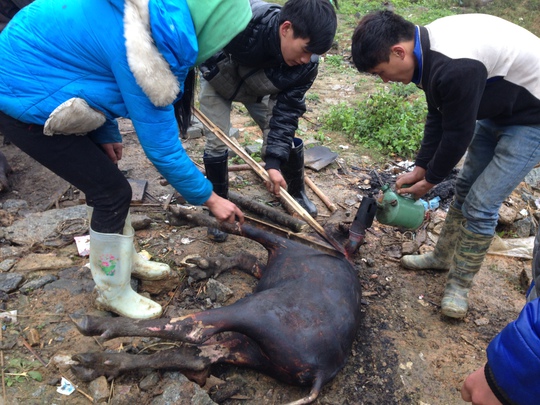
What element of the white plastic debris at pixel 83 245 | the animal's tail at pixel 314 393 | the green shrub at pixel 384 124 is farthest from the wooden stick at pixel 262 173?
the green shrub at pixel 384 124

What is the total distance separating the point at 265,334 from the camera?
7.54ft

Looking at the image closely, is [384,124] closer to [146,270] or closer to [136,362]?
[146,270]

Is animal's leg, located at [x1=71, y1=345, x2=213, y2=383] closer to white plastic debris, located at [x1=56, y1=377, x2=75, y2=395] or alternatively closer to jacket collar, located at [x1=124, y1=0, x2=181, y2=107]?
white plastic debris, located at [x1=56, y1=377, x2=75, y2=395]

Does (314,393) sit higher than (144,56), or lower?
lower

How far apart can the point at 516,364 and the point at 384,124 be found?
16.1 ft

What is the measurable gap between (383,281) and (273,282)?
1.20 meters

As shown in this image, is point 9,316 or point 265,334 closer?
point 265,334

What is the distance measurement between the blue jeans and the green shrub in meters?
2.38

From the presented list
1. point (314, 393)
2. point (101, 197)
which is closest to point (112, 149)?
point (101, 197)

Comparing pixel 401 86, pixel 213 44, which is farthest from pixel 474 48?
pixel 401 86

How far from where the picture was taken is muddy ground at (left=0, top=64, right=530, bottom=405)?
8.14 feet

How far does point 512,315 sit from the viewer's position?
3.23 metres

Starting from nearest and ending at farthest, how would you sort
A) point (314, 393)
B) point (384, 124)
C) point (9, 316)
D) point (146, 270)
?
point (314, 393) → point (9, 316) → point (146, 270) → point (384, 124)

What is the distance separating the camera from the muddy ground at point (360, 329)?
2482 mm
